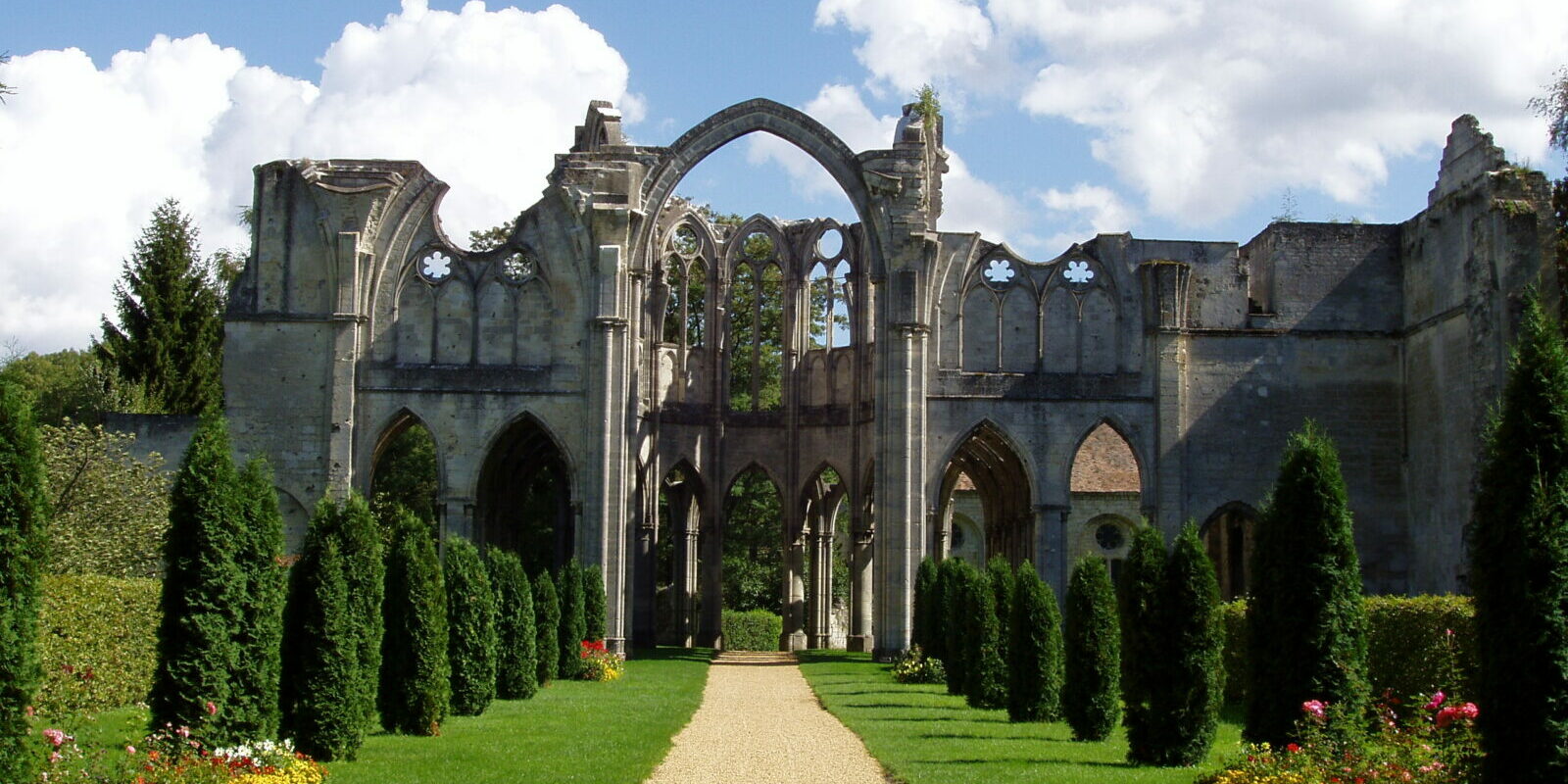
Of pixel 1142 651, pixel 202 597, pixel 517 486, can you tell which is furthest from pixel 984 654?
pixel 517 486

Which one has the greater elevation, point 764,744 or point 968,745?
point 968,745

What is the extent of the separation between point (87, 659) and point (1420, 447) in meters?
26.0

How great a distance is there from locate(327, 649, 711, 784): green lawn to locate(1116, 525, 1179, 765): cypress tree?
484cm

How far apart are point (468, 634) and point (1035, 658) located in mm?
7253

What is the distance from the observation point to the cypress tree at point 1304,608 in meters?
15.0

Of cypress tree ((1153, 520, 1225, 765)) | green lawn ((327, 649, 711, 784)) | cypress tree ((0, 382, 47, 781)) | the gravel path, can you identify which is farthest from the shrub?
cypress tree ((0, 382, 47, 781))

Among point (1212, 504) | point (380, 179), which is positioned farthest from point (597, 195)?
point (1212, 504)

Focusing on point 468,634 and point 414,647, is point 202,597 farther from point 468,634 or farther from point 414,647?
point 468,634

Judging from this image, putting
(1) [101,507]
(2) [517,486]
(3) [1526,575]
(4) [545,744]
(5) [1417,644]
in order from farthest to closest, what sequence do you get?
1. (2) [517,486]
2. (1) [101,507]
3. (5) [1417,644]
4. (4) [545,744]
5. (3) [1526,575]

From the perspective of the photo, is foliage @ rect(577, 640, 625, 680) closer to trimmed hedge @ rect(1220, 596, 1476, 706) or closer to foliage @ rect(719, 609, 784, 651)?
trimmed hedge @ rect(1220, 596, 1476, 706)

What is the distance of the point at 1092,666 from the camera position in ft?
63.6

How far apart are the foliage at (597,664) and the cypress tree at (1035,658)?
10.7 m

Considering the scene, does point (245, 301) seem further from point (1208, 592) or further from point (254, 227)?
point (1208, 592)

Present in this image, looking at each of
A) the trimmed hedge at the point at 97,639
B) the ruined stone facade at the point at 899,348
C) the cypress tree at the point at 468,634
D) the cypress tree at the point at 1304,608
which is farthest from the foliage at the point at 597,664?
the cypress tree at the point at 1304,608
